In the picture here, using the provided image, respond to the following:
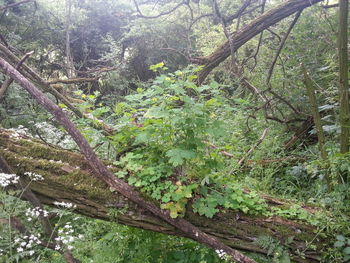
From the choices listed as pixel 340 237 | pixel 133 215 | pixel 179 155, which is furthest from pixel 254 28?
pixel 133 215

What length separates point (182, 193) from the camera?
2.01 m

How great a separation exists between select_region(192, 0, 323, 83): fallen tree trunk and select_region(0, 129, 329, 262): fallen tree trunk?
6.58 feet

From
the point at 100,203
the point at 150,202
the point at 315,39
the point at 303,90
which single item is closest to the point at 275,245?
the point at 150,202

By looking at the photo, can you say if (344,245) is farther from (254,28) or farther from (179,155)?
(254,28)

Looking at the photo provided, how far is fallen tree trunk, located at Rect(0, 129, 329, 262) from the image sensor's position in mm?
2109

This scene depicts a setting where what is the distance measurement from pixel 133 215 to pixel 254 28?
8.52ft

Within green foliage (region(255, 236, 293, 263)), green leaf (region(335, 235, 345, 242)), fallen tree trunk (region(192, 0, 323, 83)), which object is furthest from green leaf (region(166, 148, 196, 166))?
fallen tree trunk (region(192, 0, 323, 83))

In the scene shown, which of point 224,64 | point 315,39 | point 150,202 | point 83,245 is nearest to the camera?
point 150,202

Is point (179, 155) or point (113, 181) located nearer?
point (179, 155)

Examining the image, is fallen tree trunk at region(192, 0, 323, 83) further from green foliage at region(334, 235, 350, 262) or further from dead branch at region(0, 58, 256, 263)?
green foliage at region(334, 235, 350, 262)

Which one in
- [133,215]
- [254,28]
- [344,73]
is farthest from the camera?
[254,28]

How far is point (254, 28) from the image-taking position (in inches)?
132

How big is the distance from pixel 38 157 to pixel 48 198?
0.40 meters

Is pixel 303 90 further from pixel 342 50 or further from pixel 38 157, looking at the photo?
pixel 38 157
